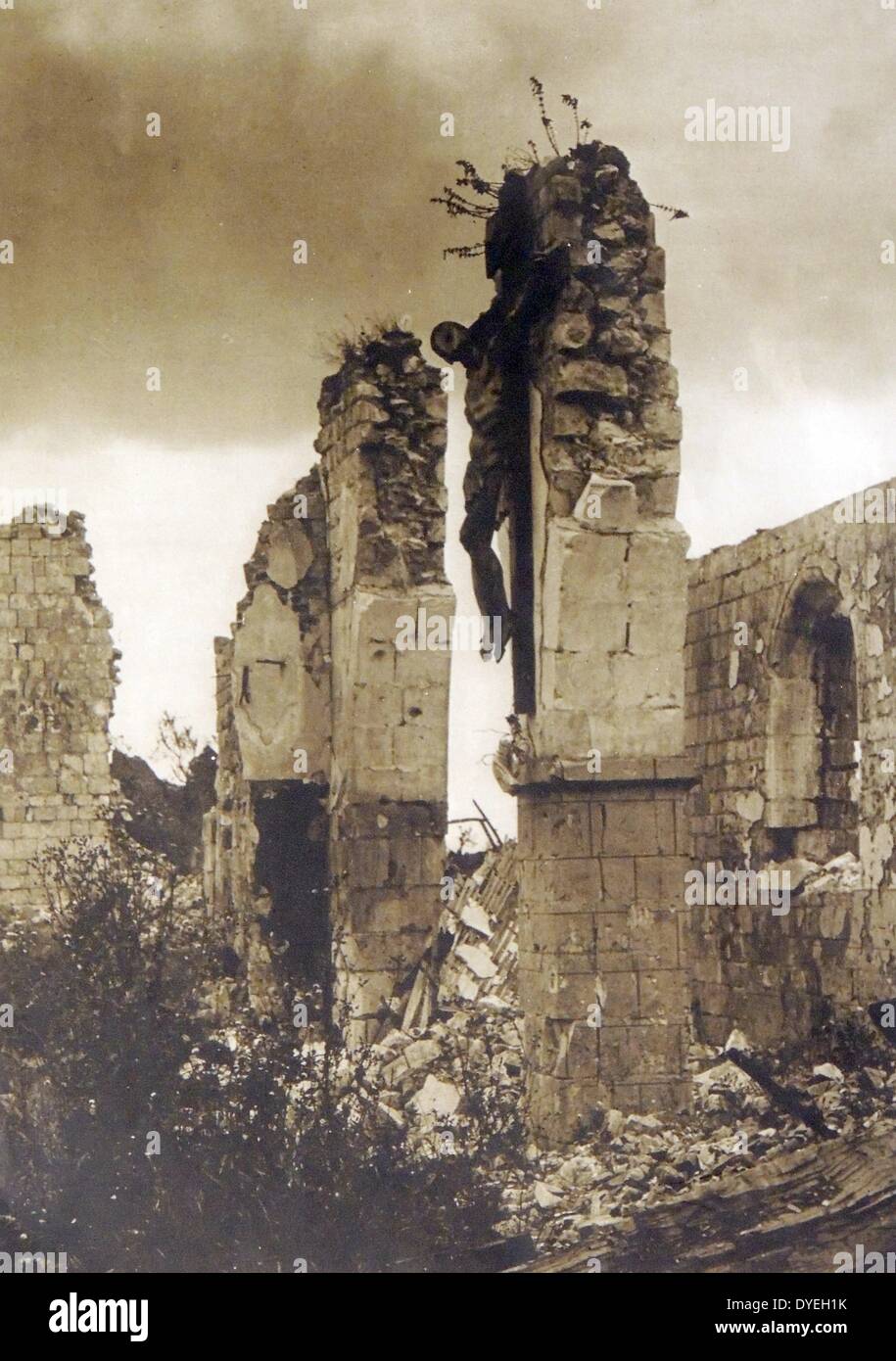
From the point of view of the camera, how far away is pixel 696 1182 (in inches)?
327

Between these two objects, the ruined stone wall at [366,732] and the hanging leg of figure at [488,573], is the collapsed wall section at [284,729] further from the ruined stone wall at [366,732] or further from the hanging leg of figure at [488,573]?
the hanging leg of figure at [488,573]

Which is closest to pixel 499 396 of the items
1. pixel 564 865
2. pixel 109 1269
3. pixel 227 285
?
pixel 227 285

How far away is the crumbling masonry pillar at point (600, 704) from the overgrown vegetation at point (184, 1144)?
0.74 metres

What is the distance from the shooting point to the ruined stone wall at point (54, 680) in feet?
49.5

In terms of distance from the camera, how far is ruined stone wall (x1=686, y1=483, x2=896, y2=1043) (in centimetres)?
1063

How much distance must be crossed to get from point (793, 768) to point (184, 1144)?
17.7 ft

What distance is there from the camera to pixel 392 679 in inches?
443

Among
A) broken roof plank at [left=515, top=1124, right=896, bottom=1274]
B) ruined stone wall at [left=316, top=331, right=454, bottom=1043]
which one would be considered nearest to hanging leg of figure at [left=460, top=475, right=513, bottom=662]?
ruined stone wall at [left=316, top=331, right=454, bottom=1043]

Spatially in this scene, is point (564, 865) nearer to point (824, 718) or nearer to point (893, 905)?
point (893, 905)

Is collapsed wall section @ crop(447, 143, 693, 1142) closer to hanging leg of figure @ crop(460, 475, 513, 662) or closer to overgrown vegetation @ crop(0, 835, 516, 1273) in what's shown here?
hanging leg of figure @ crop(460, 475, 513, 662)

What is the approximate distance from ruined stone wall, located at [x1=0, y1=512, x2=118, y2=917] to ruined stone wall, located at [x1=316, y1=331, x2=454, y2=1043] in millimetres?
4437

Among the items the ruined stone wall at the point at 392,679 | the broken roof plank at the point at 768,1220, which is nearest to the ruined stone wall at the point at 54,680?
the ruined stone wall at the point at 392,679

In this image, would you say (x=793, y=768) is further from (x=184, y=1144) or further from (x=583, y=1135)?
(x=184, y=1144)

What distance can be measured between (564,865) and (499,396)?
240 centimetres
